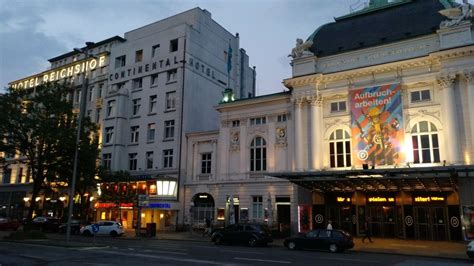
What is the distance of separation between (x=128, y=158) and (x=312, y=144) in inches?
995

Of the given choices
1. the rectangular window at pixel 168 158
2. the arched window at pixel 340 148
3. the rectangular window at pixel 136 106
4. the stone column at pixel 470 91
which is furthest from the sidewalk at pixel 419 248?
the rectangular window at pixel 136 106

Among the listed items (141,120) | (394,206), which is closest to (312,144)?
(394,206)

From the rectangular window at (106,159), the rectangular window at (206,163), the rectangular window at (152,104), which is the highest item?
the rectangular window at (152,104)

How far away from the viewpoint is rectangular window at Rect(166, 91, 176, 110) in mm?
48497

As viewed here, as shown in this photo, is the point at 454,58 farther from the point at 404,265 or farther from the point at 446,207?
the point at 404,265

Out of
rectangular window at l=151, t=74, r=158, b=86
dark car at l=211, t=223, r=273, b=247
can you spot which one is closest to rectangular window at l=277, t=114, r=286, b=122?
dark car at l=211, t=223, r=273, b=247

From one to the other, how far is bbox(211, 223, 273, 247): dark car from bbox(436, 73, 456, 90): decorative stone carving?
1811 cm

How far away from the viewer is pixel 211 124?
171ft

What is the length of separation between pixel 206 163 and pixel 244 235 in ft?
57.0

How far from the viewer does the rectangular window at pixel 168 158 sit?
154 ft

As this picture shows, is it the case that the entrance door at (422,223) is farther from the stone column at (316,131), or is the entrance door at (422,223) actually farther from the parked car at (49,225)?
the parked car at (49,225)

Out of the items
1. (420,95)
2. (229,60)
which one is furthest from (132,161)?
(420,95)

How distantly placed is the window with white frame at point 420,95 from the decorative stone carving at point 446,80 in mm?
1383

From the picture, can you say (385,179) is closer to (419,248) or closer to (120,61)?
(419,248)
